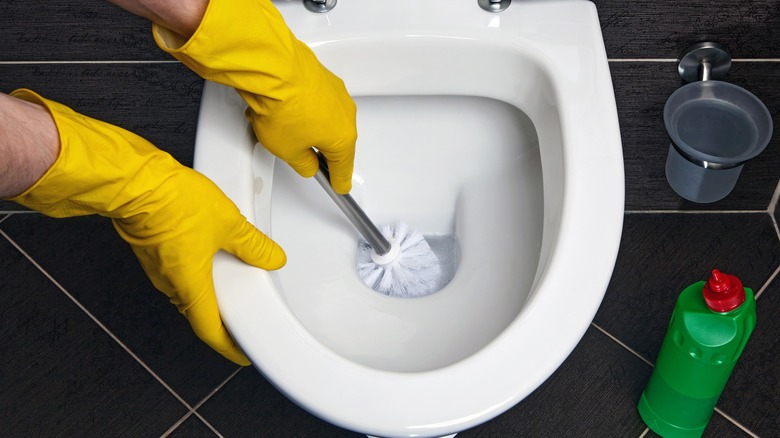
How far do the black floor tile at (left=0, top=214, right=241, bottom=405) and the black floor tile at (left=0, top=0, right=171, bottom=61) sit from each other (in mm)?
358

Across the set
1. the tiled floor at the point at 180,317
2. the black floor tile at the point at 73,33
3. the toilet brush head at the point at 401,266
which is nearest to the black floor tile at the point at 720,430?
the tiled floor at the point at 180,317

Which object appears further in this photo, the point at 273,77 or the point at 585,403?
the point at 585,403

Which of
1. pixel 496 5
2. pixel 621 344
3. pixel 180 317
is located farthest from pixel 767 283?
pixel 180 317

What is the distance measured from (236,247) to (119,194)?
0.12 metres

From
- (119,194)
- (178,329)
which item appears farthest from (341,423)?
(178,329)

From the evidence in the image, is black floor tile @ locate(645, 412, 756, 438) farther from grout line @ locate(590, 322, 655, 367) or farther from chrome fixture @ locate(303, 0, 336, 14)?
chrome fixture @ locate(303, 0, 336, 14)

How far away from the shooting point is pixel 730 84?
0.97 m

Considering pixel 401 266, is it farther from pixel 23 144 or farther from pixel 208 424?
pixel 23 144

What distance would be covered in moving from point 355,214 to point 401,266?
138 mm

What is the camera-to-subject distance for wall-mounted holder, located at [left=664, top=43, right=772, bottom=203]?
0.96m

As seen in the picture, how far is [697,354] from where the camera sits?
0.95m

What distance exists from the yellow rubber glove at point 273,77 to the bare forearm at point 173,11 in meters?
0.02

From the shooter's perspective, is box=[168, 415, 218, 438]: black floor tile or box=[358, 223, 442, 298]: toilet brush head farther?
box=[168, 415, 218, 438]: black floor tile

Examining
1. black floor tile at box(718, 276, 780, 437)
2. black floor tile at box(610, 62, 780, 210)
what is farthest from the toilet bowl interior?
black floor tile at box(718, 276, 780, 437)
